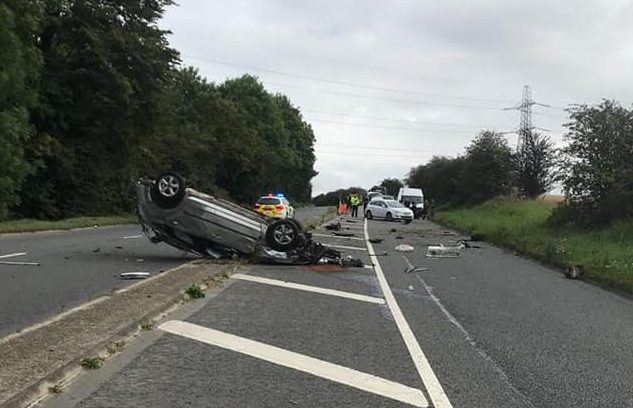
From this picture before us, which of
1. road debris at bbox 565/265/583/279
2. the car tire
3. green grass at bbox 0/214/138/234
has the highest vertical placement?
the car tire

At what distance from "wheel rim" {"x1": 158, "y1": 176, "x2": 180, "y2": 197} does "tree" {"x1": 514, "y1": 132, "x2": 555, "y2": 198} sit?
140ft

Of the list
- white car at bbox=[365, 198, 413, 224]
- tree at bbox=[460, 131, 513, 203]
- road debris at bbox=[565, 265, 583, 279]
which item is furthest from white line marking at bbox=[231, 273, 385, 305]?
tree at bbox=[460, 131, 513, 203]

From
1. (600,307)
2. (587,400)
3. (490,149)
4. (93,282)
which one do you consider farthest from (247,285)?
(490,149)

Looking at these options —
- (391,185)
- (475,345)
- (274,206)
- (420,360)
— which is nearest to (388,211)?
(274,206)

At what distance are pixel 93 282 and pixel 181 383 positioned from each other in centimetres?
688

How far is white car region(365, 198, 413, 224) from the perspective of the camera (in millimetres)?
50016

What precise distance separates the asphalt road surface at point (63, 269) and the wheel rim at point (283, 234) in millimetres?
2177

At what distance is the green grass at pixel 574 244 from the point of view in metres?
17.0

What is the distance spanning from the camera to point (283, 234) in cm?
1677

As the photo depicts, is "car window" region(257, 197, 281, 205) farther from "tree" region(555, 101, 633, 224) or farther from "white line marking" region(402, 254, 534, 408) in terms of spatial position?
"white line marking" region(402, 254, 534, 408)

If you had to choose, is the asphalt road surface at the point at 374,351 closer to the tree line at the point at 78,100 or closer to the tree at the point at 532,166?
the tree line at the point at 78,100

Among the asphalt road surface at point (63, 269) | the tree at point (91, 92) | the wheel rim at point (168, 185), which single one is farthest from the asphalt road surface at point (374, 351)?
the tree at point (91, 92)

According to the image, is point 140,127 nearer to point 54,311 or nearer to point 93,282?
point 93,282

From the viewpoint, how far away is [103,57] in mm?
39031
